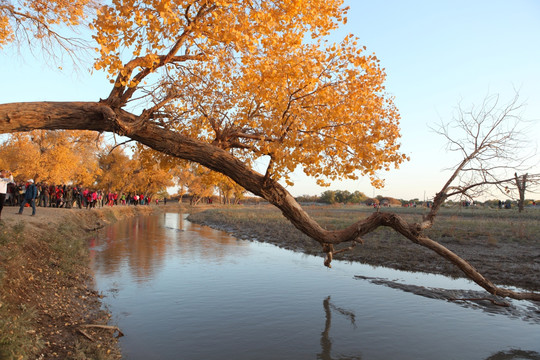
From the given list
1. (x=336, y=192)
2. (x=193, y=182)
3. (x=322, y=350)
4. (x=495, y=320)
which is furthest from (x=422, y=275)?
(x=336, y=192)

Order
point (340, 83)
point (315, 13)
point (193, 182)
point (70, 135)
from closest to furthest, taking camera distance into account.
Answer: point (315, 13)
point (340, 83)
point (70, 135)
point (193, 182)

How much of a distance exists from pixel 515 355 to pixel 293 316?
4515 millimetres

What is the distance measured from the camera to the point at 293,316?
913 centimetres

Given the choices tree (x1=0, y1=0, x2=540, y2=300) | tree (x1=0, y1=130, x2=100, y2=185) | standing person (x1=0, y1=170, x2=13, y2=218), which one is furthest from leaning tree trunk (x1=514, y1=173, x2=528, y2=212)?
tree (x1=0, y1=130, x2=100, y2=185)

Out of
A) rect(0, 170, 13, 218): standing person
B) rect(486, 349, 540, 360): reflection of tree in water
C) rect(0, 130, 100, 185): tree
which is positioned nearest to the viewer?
rect(486, 349, 540, 360): reflection of tree in water

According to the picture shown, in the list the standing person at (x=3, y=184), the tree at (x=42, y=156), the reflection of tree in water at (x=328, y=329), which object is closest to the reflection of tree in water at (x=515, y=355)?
the reflection of tree in water at (x=328, y=329)

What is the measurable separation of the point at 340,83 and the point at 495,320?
22.5ft

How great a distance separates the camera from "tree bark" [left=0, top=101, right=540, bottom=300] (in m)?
6.80

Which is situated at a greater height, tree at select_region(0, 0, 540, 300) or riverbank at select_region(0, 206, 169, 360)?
tree at select_region(0, 0, 540, 300)

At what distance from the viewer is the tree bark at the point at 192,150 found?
6797 millimetres

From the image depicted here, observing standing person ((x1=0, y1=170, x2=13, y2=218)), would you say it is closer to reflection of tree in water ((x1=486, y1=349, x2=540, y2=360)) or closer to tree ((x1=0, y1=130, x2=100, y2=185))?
reflection of tree in water ((x1=486, y1=349, x2=540, y2=360))

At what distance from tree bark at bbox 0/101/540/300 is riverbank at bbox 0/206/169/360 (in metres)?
2.71

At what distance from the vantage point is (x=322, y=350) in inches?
288

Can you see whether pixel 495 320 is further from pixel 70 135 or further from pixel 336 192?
pixel 336 192
